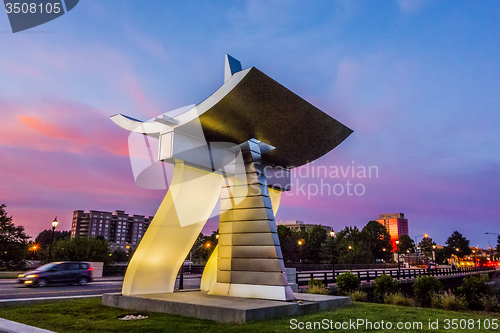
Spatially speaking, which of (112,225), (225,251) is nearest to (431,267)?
(225,251)

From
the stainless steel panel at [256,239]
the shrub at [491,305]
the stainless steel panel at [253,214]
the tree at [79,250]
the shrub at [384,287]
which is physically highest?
the stainless steel panel at [253,214]

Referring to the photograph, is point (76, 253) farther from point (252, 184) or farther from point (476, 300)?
point (476, 300)

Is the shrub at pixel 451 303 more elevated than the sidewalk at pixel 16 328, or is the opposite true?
the sidewalk at pixel 16 328

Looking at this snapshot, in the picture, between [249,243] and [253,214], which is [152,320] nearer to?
[249,243]

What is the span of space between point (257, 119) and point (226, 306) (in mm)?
6386

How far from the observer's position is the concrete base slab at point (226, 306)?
909cm

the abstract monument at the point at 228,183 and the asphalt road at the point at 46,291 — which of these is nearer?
the abstract monument at the point at 228,183

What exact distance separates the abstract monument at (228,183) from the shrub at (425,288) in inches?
520

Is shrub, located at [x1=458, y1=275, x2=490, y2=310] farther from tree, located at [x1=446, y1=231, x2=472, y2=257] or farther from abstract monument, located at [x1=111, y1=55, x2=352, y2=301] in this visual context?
tree, located at [x1=446, y1=231, x2=472, y2=257]

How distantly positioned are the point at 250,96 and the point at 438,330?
8.25 meters

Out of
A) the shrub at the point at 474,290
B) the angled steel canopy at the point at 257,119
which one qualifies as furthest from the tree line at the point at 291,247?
the angled steel canopy at the point at 257,119

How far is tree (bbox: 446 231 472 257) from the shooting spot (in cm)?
12512

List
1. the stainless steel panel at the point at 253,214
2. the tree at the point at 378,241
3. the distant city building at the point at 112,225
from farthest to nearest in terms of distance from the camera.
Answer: the distant city building at the point at 112,225
the tree at the point at 378,241
the stainless steel panel at the point at 253,214

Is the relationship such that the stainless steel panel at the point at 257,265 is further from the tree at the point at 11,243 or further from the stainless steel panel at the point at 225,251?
the tree at the point at 11,243
